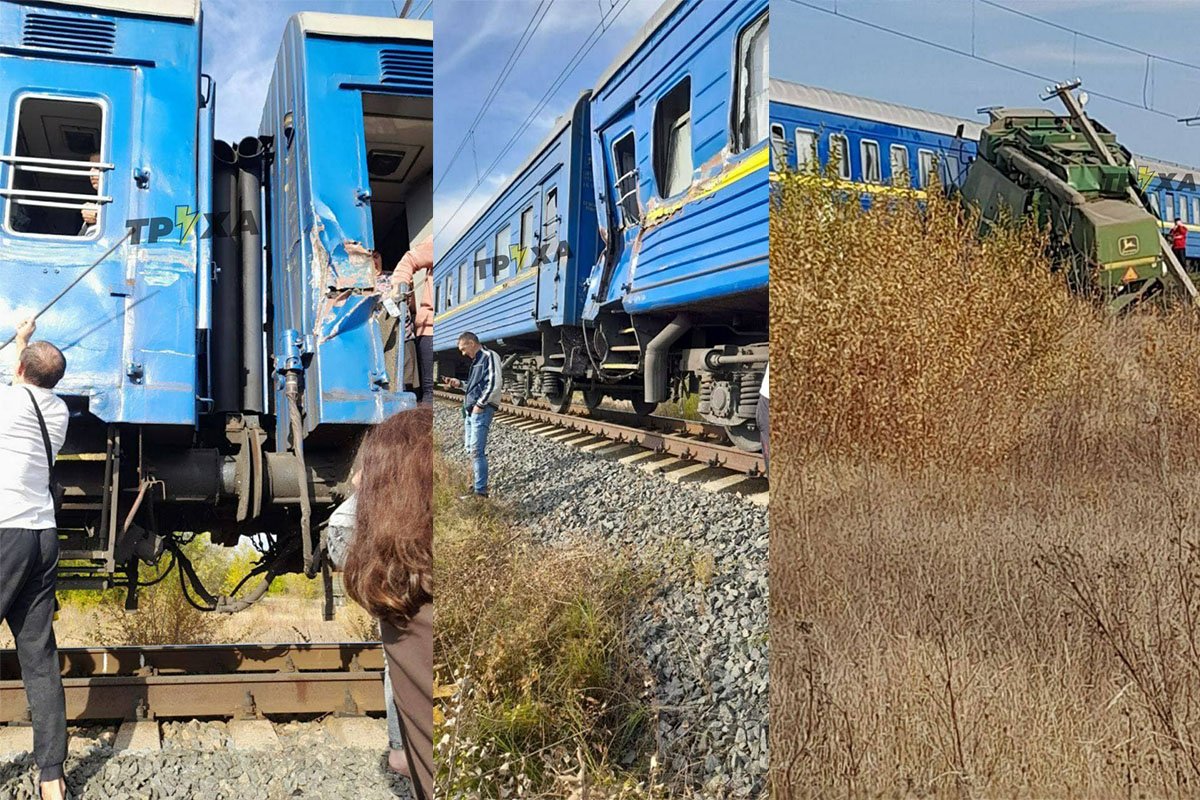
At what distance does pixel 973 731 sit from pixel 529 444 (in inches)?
60.6

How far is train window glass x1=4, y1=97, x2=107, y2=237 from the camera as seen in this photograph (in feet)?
9.48

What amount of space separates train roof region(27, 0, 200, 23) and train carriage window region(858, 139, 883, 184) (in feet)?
8.39

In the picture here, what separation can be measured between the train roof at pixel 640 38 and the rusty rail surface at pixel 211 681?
2636mm

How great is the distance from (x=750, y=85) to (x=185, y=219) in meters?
2.28

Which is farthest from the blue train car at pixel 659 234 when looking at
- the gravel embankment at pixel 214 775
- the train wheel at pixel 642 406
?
the gravel embankment at pixel 214 775

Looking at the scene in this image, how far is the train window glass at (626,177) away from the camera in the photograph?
1966mm

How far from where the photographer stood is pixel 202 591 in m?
3.63

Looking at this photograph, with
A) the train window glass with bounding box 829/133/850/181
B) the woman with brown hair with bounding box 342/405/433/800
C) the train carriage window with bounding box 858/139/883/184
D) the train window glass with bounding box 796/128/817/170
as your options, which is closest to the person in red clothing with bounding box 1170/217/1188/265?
the train carriage window with bounding box 858/139/883/184

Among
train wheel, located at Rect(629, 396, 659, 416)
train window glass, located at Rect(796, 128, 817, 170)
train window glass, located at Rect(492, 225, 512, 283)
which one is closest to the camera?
train window glass, located at Rect(492, 225, 512, 283)

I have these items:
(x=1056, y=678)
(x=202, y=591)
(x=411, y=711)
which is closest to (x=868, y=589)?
(x=1056, y=678)

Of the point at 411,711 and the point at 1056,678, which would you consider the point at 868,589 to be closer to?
the point at 1056,678

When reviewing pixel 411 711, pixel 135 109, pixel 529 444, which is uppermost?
pixel 135 109

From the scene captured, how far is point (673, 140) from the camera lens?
197cm

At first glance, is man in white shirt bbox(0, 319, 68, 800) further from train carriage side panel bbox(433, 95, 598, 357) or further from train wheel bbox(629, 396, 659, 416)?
train wheel bbox(629, 396, 659, 416)
